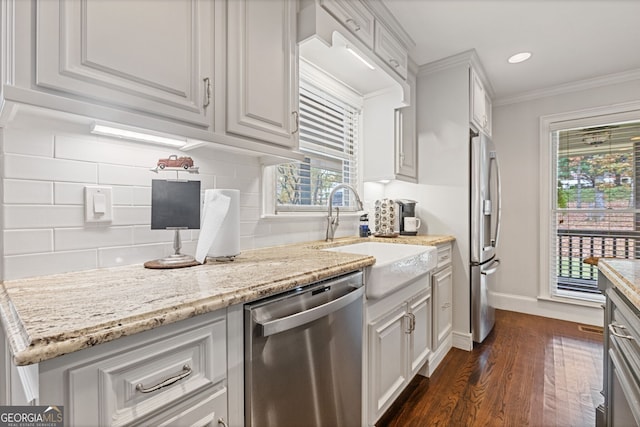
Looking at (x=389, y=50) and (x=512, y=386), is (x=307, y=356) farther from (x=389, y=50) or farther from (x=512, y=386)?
(x=389, y=50)

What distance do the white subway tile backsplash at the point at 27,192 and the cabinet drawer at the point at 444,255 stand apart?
2.21 meters

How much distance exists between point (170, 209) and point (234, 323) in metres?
0.57

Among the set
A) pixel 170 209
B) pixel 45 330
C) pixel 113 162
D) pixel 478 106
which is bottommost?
pixel 45 330

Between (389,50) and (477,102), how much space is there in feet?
3.88

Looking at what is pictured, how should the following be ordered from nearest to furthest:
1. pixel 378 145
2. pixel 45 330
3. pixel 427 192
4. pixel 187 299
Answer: pixel 45 330 < pixel 187 299 < pixel 378 145 < pixel 427 192

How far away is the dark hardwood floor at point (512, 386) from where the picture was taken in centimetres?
166

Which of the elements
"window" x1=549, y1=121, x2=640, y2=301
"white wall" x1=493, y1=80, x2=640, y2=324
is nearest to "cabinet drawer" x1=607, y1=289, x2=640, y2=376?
"window" x1=549, y1=121, x2=640, y2=301

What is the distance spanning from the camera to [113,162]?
112 centimetres

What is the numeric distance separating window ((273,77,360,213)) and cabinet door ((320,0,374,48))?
445mm

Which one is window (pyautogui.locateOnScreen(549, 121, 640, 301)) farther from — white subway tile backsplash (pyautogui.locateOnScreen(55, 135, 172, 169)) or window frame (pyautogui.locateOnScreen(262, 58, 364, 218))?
white subway tile backsplash (pyautogui.locateOnScreen(55, 135, 172, 169))

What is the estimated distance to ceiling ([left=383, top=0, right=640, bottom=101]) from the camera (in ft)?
6.48

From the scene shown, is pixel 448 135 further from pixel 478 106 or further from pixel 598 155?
pixel 598 155

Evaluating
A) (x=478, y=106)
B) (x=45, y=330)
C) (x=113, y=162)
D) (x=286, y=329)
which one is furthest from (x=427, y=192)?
(x=45, y=330)

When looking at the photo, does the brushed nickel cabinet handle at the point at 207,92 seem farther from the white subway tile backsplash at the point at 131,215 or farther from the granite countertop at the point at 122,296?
the granite countertop at the point at 122,296
